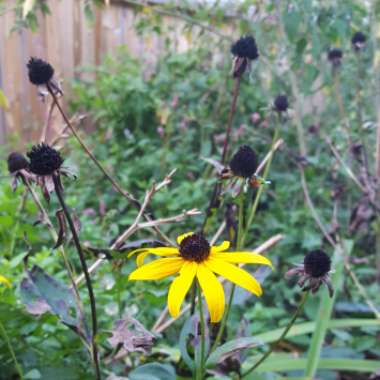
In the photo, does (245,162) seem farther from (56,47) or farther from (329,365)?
(56,47)

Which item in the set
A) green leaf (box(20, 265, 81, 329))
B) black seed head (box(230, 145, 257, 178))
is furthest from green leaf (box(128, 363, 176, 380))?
black seed head (box(230, 145, 257, 178))

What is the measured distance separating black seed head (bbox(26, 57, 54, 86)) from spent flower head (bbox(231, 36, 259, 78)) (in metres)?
0.35

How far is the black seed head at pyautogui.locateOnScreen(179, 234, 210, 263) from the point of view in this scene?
0.71 meters

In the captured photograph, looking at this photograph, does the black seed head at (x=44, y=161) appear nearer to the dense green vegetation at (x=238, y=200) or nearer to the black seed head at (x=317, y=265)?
the dense green vegetation at (x=238, y=200)

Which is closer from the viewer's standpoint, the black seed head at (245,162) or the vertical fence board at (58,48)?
the black seed head at (245,162)

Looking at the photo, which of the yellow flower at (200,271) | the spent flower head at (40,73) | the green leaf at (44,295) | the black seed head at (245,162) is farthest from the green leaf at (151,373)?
the spent flower head at (40,73)

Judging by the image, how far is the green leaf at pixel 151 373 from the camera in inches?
33.7

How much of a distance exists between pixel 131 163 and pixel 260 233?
753 mm

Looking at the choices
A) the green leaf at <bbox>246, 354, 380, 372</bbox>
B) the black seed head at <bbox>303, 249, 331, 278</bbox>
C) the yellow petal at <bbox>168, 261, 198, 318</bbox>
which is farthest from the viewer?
the green leaf at <bbox>246, 354, 380, 372</bbox>

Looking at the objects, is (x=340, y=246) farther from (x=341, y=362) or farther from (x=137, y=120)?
(x=137, y=120)

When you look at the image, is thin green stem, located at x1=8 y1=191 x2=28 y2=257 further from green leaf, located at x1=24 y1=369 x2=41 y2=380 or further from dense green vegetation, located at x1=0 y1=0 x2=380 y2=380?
green leaf, located at x1=24 y1=369 x2=41 y2=380

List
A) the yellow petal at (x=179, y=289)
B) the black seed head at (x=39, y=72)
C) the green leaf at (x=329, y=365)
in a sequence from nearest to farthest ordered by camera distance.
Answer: the yellow petal at (x=179, y=289), the black seed head at (x=39, y=72), the green leaf at (x=329, y=365)

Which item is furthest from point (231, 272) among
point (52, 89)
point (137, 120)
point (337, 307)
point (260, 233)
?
point (137, 120)

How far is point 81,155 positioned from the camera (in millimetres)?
2521
